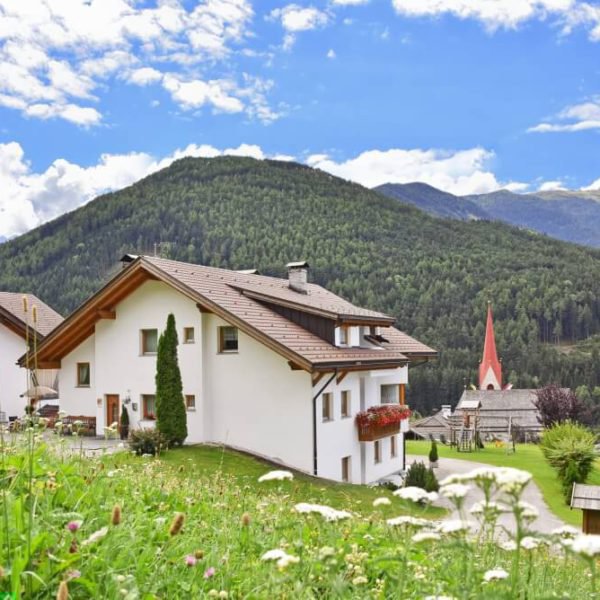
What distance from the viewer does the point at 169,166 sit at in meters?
158

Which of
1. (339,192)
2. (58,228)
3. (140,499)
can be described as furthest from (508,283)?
(140,499)

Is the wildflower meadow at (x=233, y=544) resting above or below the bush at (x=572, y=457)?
above

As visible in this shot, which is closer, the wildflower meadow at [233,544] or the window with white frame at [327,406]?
the wildflower meadow at [233,544]

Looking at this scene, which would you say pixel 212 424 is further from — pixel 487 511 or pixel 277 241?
pixel 277 241

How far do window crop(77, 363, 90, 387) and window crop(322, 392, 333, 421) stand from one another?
9344 mm

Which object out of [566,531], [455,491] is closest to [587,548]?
[455,491]

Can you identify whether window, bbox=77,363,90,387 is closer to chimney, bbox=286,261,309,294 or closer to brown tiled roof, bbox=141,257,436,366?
brown tiled roof, bbox=141,257,436,366

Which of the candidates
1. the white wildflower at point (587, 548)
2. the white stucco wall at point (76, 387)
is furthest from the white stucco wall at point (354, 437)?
the white wildflower at point (587, 548)

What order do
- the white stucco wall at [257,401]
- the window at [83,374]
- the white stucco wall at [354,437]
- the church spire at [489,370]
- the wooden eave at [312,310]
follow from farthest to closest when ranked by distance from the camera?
the church spire at [489,370] → the window at [83,374] → the wooden eave at [312,310] → the white stucco wall at [354,437] → the white stucco wall at [257,401]

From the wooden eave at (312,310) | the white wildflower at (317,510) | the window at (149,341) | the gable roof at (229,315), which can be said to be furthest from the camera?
the window at (149,341)

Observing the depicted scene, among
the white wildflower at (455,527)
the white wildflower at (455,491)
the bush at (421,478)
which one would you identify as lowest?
the bush at (421,478)

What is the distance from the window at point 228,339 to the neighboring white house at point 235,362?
0.04 metres

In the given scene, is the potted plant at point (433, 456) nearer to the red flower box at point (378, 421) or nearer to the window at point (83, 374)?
the red flower box at point (378, 421)

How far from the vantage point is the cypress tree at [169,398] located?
69.8 ft
